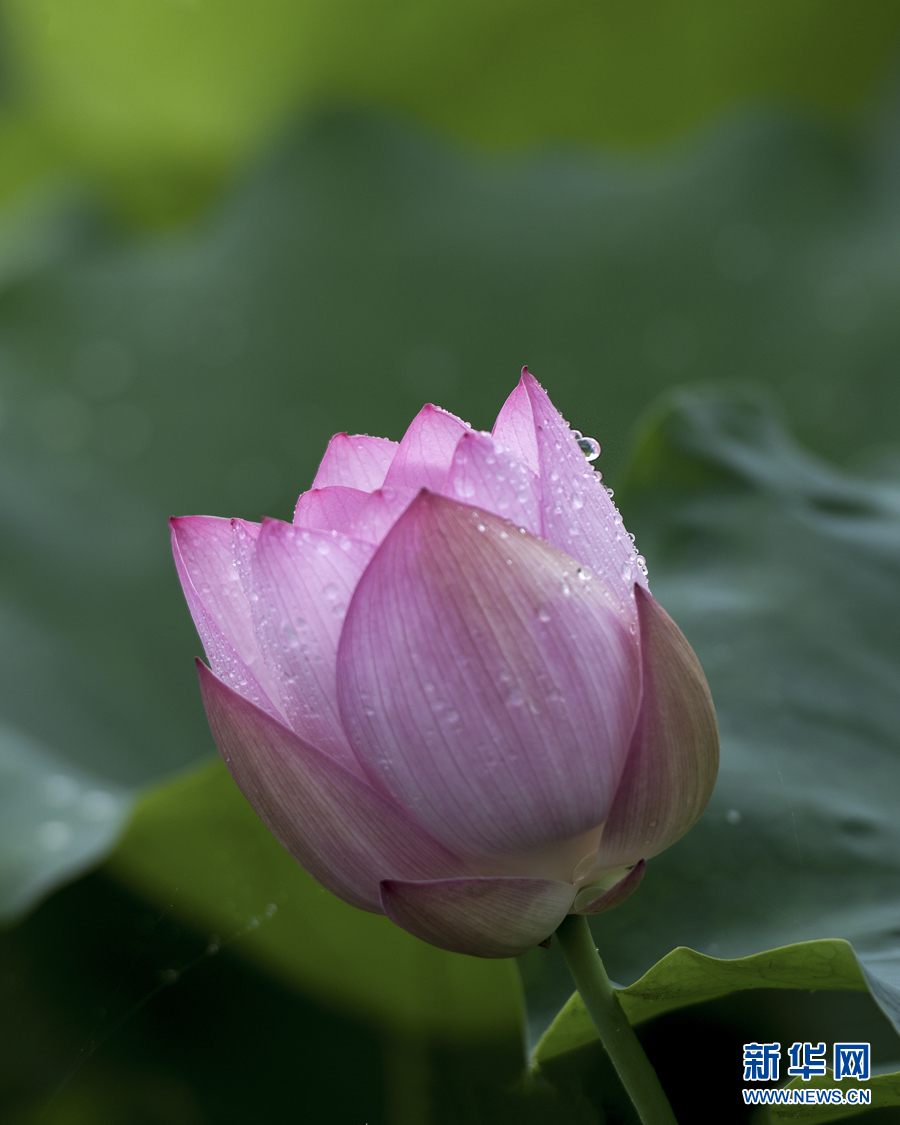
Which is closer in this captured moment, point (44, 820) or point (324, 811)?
point (324, 811)

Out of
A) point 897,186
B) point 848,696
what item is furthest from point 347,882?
point 897,186

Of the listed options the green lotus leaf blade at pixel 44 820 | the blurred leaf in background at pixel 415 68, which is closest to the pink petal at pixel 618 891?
the green lotus leaf blade at pixel 44 820

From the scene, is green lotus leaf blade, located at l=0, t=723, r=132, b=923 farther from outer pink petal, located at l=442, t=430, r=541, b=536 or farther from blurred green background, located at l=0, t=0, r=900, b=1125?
outer pink petal, located at l=442, t=430, r=541, b=536

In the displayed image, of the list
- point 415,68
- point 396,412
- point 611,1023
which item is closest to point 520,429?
point 611,1023

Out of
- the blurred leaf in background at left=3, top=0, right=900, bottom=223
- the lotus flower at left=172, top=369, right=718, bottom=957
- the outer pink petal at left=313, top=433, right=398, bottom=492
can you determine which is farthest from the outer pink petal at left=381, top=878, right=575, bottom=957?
the blurred leaf in background at left=3, top=0, right=900, bottom=223

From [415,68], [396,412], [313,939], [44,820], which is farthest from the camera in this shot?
[415,68]

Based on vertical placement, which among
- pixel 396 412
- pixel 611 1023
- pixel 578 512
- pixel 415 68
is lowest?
pixel 611 1023

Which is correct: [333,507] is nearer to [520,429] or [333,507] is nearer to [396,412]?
[520,429]
